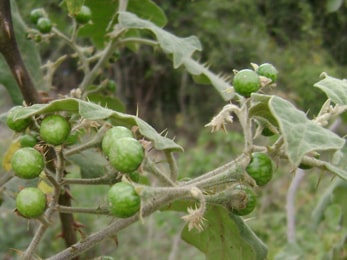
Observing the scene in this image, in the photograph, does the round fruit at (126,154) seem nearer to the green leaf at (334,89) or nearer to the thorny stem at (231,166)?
the thorny stem at (231,166)

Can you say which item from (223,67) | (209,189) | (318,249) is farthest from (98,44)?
(223,67)

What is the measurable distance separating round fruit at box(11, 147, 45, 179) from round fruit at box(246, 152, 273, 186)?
380mm

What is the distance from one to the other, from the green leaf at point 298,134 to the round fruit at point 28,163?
1.48 ft

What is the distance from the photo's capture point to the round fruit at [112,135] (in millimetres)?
1032

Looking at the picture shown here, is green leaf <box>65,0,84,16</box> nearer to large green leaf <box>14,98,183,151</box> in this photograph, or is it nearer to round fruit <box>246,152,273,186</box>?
large green leaf <box>14,98,183,151</box>

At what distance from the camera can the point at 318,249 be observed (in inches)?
140

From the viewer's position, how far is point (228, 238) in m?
1.35

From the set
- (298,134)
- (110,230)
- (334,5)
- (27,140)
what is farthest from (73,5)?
(334,5)

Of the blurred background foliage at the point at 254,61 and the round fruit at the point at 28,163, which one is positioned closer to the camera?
the round fruit at the point at 28,163

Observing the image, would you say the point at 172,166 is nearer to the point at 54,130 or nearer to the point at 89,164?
the point at 54,130

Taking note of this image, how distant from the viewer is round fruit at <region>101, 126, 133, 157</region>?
1.03 m

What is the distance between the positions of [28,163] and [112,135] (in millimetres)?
185

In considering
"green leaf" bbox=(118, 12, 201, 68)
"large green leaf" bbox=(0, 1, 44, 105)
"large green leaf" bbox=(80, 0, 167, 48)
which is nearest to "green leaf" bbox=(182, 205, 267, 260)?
"green leaf" bbox=(118, 12, 201, 68)

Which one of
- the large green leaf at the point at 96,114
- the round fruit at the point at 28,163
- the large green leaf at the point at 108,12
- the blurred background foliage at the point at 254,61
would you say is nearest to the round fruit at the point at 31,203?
the round fruit at the point at 28,163
